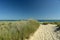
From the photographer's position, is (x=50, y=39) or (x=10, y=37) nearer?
(x=10, y=37)

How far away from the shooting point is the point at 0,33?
33.8 ft

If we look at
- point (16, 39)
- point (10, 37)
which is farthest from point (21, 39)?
point (10, 37)

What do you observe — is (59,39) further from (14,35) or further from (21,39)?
(14,35)

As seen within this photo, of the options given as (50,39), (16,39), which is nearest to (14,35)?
(16,39)

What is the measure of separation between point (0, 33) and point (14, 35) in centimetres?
187

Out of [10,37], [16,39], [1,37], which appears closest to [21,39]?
[16,39]

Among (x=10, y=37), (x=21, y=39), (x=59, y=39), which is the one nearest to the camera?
(x=10, y=37)

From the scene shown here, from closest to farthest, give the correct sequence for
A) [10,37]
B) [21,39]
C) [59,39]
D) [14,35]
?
[10,37], [14,35], [21,39], [59,39]

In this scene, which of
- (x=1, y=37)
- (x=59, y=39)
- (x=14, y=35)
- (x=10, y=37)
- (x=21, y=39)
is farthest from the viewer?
(x=59, y=39)

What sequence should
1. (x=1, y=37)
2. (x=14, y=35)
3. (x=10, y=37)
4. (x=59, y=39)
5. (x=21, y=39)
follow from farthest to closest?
1. (x=59, y=39)
2. (x=21, y=39)
3. (x=14, y=35)
4. (x=10, y=37)
5. (x=1, y=37)

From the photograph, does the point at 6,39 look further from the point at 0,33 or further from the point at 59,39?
the point at 59,39

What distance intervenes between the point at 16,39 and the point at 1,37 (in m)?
2.50

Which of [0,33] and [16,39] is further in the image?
[16,39]

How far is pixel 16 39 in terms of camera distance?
12.2m
